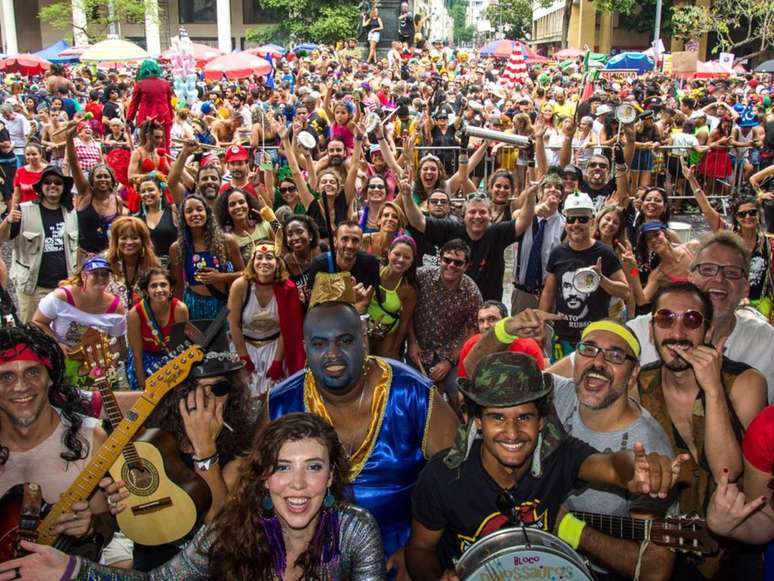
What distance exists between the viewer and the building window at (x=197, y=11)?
60.7m

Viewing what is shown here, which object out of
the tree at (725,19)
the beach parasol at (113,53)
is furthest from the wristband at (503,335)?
the tree at (725,19)

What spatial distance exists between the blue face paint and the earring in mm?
974

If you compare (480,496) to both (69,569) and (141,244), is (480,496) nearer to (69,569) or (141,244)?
(69,569)

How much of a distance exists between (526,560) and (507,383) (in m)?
0.74

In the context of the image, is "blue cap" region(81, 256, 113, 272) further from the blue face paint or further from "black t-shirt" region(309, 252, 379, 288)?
the blue face paint

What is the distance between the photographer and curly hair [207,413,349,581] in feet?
9.01

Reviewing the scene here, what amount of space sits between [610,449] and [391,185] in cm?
581

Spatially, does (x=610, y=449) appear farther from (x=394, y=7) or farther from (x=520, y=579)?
(x=394, y=7)

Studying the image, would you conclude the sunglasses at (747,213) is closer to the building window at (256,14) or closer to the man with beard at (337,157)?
the man with beard at (337,157)

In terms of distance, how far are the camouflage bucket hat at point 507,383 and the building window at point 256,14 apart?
6109cm

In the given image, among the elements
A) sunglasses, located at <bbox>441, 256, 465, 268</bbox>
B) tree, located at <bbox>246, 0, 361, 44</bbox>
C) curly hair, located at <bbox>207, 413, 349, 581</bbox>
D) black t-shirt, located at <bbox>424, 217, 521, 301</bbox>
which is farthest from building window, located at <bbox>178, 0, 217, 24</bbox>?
curly hair, located at <bbox>207, 413, 349, 581</bbox>

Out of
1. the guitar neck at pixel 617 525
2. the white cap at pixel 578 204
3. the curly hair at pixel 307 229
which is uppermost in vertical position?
the white cap at pixel 578 204

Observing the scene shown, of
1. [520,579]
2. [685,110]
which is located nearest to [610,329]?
[520,579]

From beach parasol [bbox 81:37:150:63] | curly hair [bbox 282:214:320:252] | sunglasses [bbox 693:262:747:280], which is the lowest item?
curly hair [bbox 282:214:320:252]
